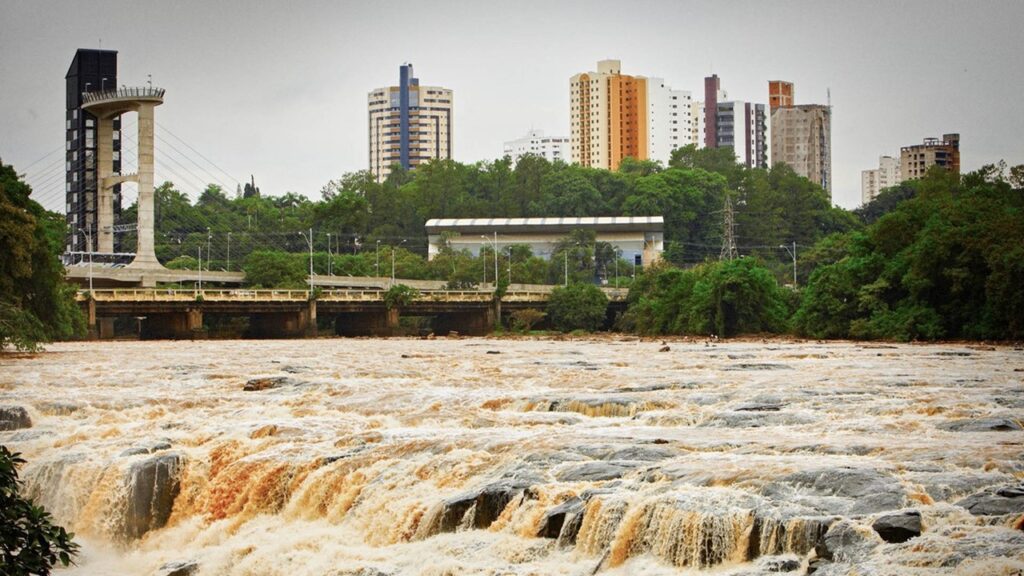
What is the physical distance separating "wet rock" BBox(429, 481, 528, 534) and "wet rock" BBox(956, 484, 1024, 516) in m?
8.47

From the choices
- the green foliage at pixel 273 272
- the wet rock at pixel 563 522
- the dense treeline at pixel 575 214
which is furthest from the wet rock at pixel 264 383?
the dense treeline at pixel 575 214

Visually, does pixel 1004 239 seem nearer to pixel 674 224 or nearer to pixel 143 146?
pixel 143 146

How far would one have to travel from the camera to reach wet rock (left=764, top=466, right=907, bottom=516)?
2223 cm

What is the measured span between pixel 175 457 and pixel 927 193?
95.3 meters

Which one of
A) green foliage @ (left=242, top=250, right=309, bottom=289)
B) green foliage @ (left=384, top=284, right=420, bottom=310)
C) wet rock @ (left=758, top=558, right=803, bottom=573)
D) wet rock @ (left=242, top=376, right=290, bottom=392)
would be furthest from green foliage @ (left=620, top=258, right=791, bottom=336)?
wet rock @ (left=758, top=558, right=803, bottom=573)

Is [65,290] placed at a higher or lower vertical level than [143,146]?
lower

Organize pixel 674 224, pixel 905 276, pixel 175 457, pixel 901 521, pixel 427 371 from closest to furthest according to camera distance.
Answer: pixel 901 521, pixel 175 457, pixel 427 371, pixel 905 276, pixel 674 224

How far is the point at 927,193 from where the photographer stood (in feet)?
374

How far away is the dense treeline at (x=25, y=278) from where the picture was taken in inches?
2532

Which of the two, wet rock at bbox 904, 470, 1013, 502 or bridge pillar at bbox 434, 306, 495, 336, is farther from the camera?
bridge pillar at bbox 434, 306, 495, 336

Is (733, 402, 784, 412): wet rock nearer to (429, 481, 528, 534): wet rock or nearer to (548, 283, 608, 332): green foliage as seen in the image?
(429, 481, 528, 534): wet rock

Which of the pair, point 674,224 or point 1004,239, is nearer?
point 1004,239

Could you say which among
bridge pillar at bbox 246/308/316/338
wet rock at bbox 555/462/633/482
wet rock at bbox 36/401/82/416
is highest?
bridge pillar at bbox 246/308/316/338

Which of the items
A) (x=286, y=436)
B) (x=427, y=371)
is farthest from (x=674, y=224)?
(x=286, y=436)
